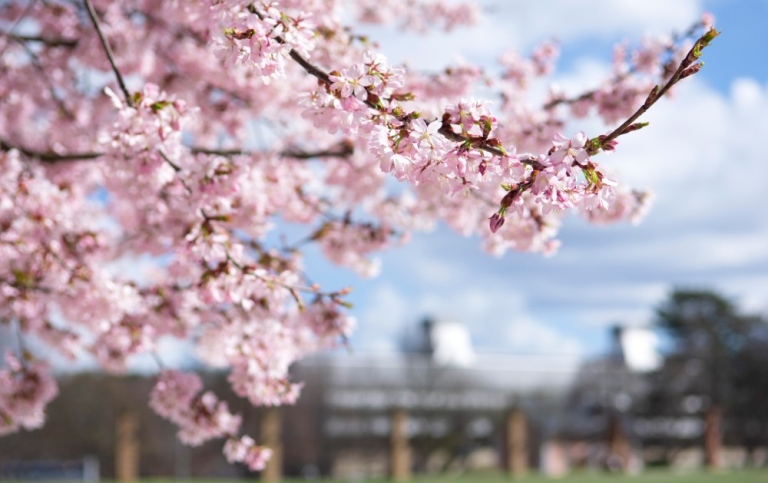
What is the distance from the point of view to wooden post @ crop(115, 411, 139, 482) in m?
35.5

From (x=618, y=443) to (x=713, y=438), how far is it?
4919 mm

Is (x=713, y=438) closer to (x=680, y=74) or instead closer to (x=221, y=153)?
(x=221, y=153)

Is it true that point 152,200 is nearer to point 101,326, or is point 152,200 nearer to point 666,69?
point 101,326

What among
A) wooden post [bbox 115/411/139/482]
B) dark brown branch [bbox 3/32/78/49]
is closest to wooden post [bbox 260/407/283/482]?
wooden post [bbox 115/411/139/482]

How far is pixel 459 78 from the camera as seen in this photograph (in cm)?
660

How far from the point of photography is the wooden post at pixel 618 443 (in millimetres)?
45750

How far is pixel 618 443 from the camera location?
46.3 metres

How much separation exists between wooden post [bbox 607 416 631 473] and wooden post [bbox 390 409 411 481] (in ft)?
38.7

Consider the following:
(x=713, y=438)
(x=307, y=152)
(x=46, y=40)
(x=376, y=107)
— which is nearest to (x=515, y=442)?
(x=713, y=438)

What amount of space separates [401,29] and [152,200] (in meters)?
5.74

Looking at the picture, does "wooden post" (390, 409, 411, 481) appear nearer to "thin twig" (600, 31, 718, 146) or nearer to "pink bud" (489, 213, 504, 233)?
"pink bud" (489, 213, 504, 233)

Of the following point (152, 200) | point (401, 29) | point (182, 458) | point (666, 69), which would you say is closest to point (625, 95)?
point (666, 69)

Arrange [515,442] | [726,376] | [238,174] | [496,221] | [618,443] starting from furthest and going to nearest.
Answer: [726,376], [618,443], [515,442], [238,174], [496,221]

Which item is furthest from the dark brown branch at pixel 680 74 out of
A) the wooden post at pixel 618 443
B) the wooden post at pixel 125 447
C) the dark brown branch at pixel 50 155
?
the wooden post at pixel 618 443
